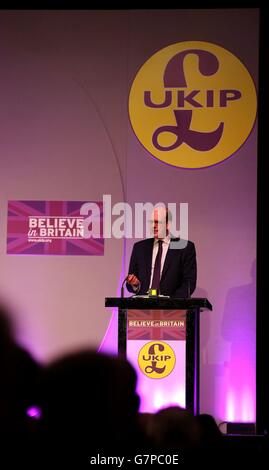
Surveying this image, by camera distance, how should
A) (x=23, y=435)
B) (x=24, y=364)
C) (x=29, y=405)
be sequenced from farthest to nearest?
(x=24, y=364) < (x=29, y=405) < (x=23, y=435)

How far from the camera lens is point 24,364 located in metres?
1.93

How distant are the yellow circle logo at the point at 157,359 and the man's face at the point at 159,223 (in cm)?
101

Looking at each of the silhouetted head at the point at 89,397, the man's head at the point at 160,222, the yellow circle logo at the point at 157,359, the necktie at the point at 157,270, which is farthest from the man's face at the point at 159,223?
the silhouetted head at the point at 89,397

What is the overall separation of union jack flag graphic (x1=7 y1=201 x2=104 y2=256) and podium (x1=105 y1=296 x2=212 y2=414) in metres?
1.85

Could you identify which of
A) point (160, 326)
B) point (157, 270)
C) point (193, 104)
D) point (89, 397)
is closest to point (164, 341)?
point (160, 326)

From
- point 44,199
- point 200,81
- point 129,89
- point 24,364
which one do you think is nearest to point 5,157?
point 44,199

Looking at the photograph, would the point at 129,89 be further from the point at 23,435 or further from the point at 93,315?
the point at 23,435

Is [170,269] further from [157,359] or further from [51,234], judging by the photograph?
[51,234]

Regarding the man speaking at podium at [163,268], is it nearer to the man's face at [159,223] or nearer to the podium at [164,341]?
the man's face at [159,223]

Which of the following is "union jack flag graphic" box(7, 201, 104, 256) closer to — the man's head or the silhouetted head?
the man's head

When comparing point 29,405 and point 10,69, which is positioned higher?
point 10,69
